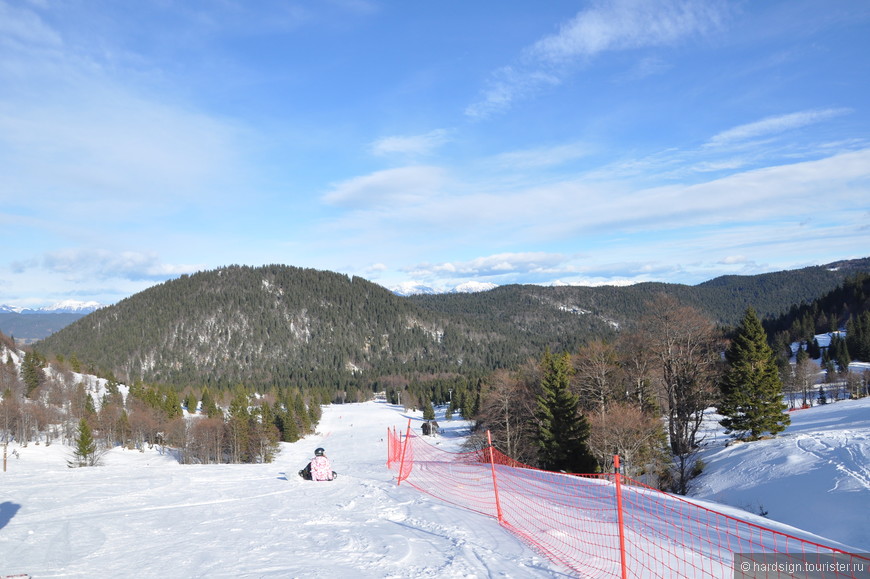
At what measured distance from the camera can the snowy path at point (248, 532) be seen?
6.67 metres

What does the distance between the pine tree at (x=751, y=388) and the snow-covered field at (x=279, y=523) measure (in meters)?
9.78

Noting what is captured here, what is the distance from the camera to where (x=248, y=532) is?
8742 millimetres

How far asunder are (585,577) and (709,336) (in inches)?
978

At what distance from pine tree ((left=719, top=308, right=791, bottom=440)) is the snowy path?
27036 mm

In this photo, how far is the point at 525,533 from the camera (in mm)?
8453

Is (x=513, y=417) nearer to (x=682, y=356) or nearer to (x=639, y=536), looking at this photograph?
(x=682, y=356)

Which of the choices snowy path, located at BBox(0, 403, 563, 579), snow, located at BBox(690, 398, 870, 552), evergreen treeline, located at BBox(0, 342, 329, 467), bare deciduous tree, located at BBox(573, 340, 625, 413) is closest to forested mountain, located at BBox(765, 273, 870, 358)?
bare deciduous tree, located at BBox(573, 340, 625, 413)

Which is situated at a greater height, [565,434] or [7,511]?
[7,511]

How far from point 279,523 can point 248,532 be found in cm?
72

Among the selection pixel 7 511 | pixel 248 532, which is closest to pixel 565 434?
pixel 248 532

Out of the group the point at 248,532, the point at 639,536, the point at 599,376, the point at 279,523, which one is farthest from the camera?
the point at 599,376

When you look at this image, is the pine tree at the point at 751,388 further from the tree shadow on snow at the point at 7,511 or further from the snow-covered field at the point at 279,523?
the tree shadow on snow at the point at 7,511

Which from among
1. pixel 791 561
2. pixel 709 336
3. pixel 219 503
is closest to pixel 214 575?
pixel 219 503

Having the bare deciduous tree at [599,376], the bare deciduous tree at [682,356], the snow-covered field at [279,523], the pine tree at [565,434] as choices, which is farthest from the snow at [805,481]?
the bare deciduous tree at [599,376]
